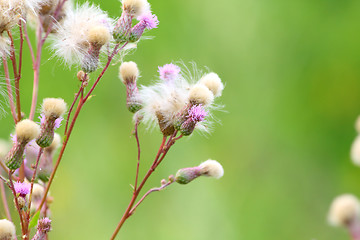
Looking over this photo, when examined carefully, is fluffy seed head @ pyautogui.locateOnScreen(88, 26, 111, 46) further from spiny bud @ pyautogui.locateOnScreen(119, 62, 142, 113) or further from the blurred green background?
the blurred green background

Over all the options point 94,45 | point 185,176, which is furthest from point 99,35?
point 185,176

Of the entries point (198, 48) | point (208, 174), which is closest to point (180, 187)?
point (198, 48)

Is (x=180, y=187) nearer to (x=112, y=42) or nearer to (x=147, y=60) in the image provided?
(x=147, y=60)

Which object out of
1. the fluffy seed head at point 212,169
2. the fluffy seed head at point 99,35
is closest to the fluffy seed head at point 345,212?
the fluffy seed head at point 212,169

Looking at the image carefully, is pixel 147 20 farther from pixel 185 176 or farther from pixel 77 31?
pixel 185 176

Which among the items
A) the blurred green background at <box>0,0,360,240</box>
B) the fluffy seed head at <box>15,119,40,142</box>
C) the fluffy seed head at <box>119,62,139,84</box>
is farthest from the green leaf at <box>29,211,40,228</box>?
the blurred green background at <box>0,0,360,240</box>
